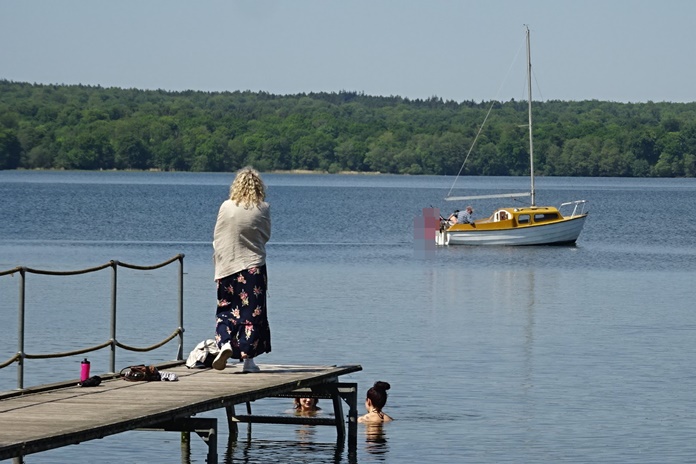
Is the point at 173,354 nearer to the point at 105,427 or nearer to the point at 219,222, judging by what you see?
the point at 219,222

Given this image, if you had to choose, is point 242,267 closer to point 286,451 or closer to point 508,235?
point 286,451

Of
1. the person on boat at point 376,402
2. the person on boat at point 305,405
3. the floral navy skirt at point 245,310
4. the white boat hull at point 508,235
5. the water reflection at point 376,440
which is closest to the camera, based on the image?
the floral navy skirt at point 245,310

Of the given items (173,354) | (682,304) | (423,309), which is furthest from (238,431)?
(682,304)

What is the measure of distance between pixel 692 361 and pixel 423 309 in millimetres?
10249

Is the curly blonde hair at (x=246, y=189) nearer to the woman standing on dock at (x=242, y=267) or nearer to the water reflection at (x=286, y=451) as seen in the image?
the woman standing on dock at (x=242, y=267)

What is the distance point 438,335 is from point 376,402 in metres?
10.4

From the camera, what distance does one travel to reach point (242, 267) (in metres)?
14.4

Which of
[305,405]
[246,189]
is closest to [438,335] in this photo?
[305,405]

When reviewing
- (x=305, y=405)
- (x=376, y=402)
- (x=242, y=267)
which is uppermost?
(x=242, y=267)

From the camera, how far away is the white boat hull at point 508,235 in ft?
198

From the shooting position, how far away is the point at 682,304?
36.0 m

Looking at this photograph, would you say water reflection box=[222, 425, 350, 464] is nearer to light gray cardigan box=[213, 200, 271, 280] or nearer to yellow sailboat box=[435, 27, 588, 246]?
light gray cardigan box=[213, 200, 271, 280]

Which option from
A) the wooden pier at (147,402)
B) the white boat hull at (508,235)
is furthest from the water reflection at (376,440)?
the white boat hull at (508,235)

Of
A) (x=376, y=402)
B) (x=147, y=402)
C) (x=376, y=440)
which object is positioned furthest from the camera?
(x=376, y=402)
